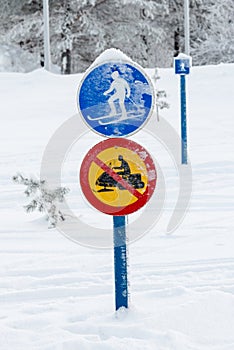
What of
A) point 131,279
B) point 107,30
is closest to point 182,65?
point 131,279

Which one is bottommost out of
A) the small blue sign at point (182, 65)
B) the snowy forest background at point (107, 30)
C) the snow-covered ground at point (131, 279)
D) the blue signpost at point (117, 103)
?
the snow-covered ground at point (131, 279)

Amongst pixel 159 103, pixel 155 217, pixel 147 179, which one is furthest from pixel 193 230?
pixel 159 103

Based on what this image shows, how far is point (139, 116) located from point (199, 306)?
1.17 meters

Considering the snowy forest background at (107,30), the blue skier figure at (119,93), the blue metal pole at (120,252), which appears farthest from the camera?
the snowy forest background at (107,30)

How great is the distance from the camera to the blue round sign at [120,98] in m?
3.38

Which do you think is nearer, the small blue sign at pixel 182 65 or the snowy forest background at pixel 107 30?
the small blue sign at pixel 182 65

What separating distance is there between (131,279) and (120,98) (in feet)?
4.78

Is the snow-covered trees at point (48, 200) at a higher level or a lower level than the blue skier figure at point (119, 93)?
lower

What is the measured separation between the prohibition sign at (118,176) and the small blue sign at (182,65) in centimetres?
485

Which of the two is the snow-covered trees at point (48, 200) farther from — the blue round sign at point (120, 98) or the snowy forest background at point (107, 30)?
the snowy forest background at point (107, 30)

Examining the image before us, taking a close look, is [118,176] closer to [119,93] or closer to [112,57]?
[119,93]

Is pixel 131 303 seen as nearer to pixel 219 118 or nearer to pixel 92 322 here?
pixel 92 322

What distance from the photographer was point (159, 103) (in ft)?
40.8

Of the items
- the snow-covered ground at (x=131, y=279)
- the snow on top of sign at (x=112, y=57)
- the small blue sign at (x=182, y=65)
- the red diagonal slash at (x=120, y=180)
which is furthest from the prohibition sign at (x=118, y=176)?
the small blue sign at (x=182, y=65)
